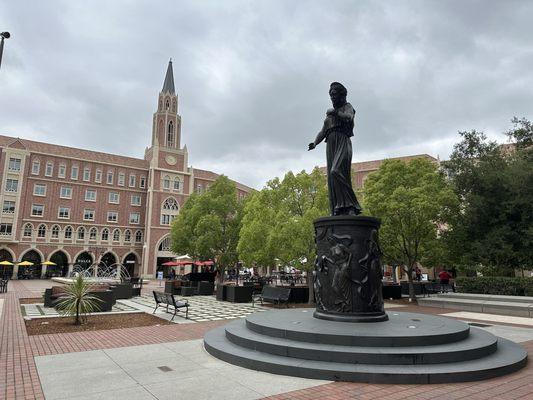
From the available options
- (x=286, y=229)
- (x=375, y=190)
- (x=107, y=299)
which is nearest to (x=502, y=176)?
(x=375, y=190)

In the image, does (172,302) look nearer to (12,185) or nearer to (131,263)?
(12,185)

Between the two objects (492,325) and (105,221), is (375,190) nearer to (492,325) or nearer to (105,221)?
(492,325)

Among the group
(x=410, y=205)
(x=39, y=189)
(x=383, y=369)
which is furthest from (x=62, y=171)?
(x=383, y=369)

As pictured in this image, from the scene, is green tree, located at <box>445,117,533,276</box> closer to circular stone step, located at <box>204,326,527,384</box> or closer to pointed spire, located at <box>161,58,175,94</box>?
circular stone step, located at <box>204,326,527,384</box>

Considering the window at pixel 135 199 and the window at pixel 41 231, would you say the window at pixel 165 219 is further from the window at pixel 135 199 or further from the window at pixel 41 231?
the window at pixel 41 231

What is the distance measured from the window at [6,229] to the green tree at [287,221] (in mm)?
38633

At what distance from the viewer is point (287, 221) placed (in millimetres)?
17578

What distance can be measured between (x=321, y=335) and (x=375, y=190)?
14826 millimetres

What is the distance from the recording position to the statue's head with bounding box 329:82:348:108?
9617 mm

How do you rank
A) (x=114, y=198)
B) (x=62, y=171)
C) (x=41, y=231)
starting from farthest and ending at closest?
(x=114, y=198) → (x=62, y=171) → (x=41, y=231)

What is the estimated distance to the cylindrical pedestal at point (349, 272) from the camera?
8328 mm

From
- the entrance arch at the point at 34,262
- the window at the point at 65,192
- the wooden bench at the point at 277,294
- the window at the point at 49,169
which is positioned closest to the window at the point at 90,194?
the window at the point at 65,192

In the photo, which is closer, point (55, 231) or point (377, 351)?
point (377, 351)

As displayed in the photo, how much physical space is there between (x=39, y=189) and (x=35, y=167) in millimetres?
2847
